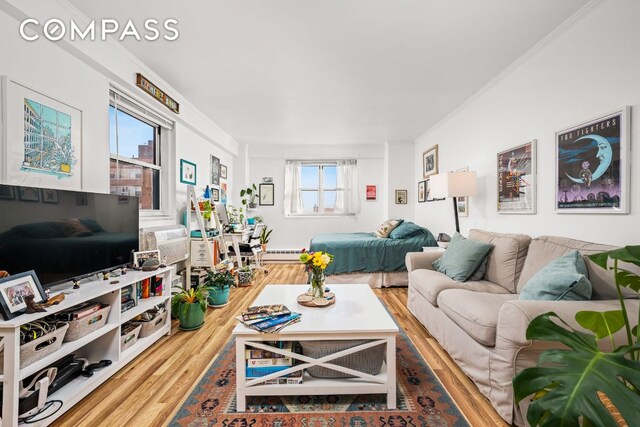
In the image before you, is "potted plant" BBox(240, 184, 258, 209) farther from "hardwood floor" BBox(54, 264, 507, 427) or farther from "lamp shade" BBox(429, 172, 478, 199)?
"lamp shade" BBox(429, 172, 478, 199)

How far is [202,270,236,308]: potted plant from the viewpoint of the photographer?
316cm

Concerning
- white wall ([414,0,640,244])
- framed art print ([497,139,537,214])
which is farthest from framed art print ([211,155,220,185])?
framed art print ([497,139,537,214])

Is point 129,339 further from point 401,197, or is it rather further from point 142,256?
point 401,197

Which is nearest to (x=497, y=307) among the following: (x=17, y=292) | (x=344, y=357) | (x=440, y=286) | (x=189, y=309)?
(x=440, y=286)

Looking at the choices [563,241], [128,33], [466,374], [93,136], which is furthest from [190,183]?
[563,241]

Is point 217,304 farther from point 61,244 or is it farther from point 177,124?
point 177,124

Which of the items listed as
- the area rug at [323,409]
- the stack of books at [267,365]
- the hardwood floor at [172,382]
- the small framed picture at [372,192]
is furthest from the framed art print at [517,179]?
the small framed picture at [372,192]

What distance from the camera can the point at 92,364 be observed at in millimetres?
1821

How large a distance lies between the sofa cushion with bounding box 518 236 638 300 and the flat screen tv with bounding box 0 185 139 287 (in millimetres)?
3162

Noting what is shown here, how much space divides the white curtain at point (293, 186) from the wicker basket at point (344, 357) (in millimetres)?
4604

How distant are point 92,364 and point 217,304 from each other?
4.62 feet

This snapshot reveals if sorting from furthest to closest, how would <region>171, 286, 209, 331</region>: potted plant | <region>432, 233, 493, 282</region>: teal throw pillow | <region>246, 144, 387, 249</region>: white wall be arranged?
<region>246, 144, 387, 249</region>: white wall
<region>171, 286, 209, 331</region>: potted plant
<region>432, 233, 493, 282</region>: teal throw pillow


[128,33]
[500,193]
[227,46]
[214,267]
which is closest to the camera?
[128,33]

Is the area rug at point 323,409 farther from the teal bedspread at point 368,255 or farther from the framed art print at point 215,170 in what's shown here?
the framed art print at point 215,170
